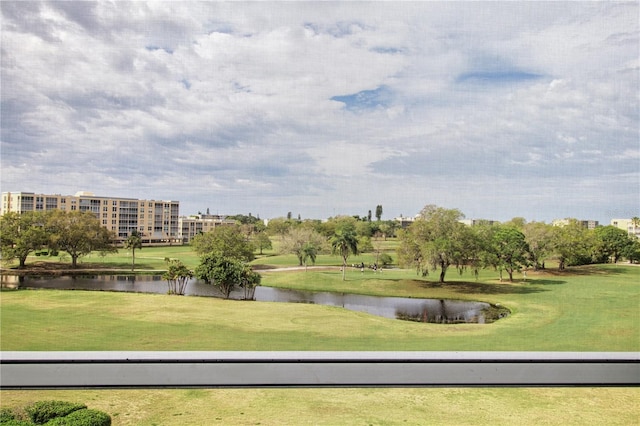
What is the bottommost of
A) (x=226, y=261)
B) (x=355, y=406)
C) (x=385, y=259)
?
(x=355, y=406)

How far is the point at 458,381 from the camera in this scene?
3205 millimetres

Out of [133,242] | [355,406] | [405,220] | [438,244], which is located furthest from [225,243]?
[355,406]

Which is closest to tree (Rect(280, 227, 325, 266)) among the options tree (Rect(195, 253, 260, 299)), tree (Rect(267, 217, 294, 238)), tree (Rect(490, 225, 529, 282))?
tree (Rect(267, 217, 294, 238))

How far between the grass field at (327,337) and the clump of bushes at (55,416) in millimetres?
295

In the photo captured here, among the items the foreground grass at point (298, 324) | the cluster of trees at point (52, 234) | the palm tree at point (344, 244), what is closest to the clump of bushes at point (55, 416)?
the foreground grass at point (298, 324)

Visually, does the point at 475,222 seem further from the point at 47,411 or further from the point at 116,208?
the point at 47,411

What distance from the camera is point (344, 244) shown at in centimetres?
870

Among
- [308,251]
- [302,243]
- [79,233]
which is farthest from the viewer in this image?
[308,251]

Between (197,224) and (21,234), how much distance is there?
2222 millimetres

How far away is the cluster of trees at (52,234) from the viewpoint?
18.5 ft

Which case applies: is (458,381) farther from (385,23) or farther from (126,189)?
(126,189)

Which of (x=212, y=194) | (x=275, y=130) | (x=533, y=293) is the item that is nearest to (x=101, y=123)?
(x=212, y=194)

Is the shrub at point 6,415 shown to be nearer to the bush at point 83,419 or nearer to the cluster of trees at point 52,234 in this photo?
the bush at point 83,419

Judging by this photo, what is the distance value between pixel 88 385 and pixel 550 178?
17.5 ft
